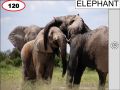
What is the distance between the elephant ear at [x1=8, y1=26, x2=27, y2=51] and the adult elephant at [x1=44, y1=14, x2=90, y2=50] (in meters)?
0.23

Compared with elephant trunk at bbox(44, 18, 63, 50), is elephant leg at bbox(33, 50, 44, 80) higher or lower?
lower

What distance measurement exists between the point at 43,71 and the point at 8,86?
1.16 feet

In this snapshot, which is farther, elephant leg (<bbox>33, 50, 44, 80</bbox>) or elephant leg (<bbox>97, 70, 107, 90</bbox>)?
elephant leg (<bbox>33, 50, 44, 80</bbox>)

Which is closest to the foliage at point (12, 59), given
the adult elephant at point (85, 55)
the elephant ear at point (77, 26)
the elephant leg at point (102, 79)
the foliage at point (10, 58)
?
the foliage at point (10, 58)

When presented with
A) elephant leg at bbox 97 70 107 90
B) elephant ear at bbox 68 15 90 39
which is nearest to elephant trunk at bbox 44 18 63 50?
elephant ear at bbox 68 15 90 39

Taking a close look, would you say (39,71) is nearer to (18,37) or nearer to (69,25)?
(18,37)

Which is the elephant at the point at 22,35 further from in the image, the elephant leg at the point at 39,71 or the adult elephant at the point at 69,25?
the elephant leg at the point at 39,71

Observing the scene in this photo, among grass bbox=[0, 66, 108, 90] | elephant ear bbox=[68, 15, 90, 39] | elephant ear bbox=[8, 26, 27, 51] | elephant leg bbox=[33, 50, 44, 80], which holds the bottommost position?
grass bbox=[0, 66, 108, 90]

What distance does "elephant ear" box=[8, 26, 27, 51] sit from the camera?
3.84 meters

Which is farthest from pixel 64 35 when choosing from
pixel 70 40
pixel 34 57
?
pixel 34 57

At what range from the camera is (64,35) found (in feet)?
12.4

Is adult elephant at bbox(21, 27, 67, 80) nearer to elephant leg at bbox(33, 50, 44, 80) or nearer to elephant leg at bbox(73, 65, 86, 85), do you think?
elephant leg at bbox(33, 50, 44, 80)

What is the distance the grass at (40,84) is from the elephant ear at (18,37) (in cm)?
22

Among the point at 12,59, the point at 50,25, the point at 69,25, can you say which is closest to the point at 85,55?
the point at 69,25
